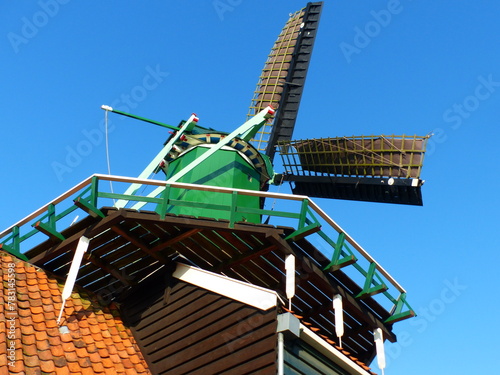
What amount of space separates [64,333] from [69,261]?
1.65 meters

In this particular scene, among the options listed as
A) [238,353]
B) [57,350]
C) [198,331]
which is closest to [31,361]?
[57,350]

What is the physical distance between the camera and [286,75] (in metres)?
19.9

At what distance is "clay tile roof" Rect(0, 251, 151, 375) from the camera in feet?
31.9

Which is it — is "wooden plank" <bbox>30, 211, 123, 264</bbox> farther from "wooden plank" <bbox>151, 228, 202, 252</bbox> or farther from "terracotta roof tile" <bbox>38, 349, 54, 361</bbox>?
"terracotta roof tile" <bbox>38, 349, 54, 361</bbox>

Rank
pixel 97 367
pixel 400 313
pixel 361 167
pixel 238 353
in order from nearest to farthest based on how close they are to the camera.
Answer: pixel 238 353 < pixel 97 367 < pixel 400 313 < pixel 361 167

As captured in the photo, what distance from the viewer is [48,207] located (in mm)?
11594

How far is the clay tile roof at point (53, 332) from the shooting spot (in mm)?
9734

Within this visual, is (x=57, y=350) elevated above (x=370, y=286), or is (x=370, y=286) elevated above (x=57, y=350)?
(x=370, y=286)

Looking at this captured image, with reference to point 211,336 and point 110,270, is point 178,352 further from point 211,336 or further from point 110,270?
point 110,270

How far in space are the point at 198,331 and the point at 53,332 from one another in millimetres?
2203

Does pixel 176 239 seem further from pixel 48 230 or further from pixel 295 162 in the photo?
pixel 295 162

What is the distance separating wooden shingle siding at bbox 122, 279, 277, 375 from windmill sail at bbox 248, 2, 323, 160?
7.25 meters

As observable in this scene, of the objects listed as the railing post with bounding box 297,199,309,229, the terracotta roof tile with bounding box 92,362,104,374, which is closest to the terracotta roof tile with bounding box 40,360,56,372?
the terracotta roof tile with bounding box 92,362,104,374

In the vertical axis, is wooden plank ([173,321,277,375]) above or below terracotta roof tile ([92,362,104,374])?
above
